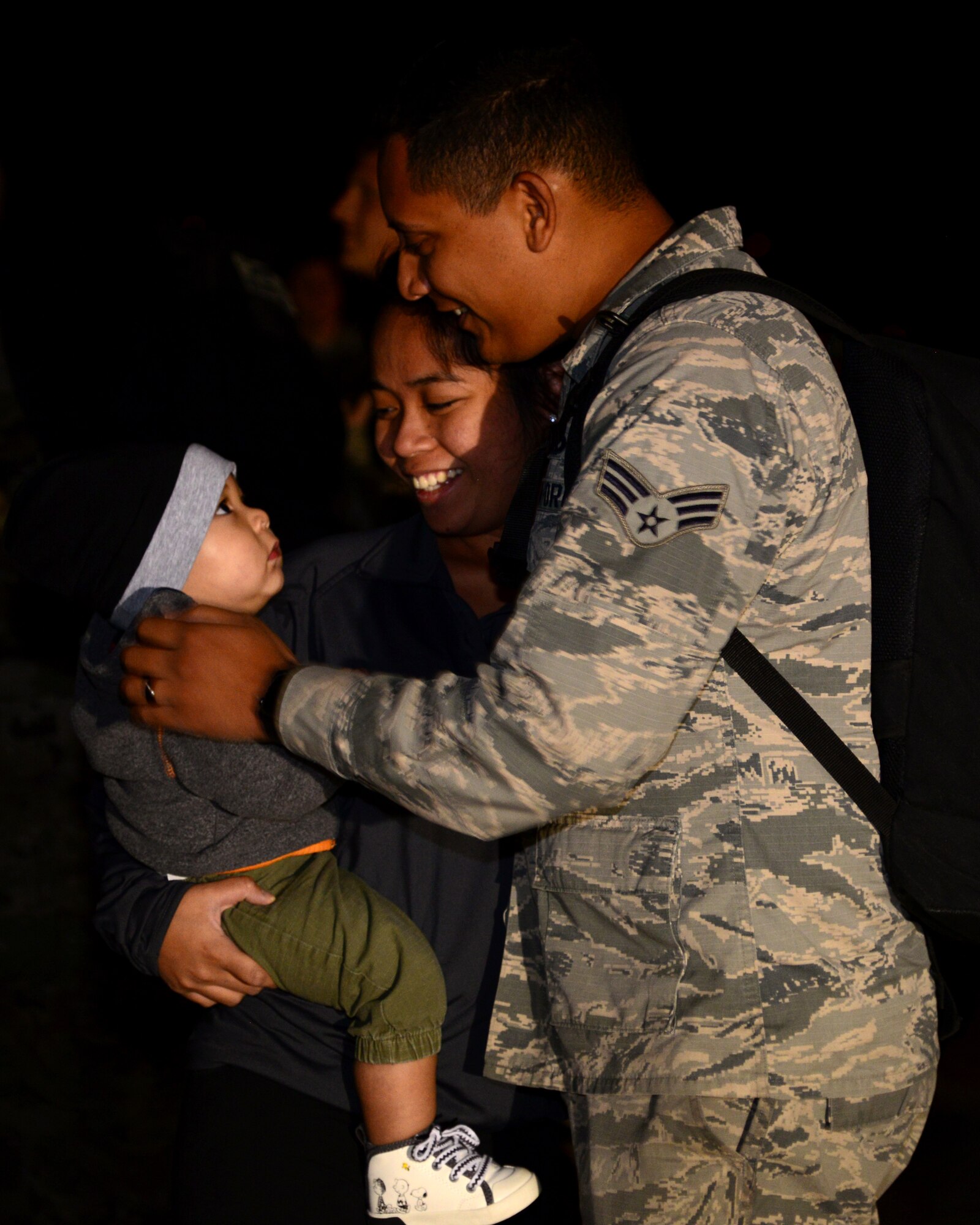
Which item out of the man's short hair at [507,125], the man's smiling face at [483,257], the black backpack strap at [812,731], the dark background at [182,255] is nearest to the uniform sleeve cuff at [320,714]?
the black backpack strap at [812,731]

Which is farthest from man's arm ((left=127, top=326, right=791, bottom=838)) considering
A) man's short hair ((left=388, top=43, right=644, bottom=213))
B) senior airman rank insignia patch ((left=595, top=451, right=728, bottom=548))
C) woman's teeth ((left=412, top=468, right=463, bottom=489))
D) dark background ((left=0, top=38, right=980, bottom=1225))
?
dark background ((left=0, top=38, right=980, bottom=1225))

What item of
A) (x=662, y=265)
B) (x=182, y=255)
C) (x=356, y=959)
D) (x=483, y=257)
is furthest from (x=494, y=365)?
(x=182, y=255)

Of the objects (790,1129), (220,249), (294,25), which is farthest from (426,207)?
(294,25)

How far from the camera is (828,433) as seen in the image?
53.4 inches

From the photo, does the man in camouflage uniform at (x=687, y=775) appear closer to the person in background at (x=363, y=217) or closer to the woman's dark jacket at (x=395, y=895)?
the woman's dark jacket at (x=395, y=895)

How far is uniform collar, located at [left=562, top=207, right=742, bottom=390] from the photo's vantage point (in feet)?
5.20

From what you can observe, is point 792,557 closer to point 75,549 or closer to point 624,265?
point 624,265

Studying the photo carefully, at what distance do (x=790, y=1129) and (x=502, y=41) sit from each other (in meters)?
1.71

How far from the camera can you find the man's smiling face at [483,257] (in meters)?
1.66

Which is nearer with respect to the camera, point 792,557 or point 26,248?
point 792,557

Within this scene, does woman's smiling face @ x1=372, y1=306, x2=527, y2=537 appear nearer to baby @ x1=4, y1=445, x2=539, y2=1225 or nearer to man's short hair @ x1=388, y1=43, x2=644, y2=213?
baby @ x1=4, y1=445, x2=539, y2=1225

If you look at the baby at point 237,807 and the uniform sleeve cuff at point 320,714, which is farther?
the baby at point 237,807

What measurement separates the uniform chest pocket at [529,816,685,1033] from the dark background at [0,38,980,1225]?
1.69 metres

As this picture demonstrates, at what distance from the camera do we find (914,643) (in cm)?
147
